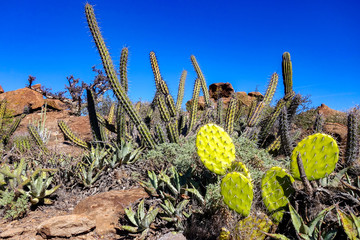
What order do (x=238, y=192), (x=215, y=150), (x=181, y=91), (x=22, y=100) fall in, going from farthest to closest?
(x=22, y=100) → (x=181, y=91) → (x=215, y=150) → (x=238, y=192)

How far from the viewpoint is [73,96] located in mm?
18875

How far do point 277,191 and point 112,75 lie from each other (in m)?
4.26

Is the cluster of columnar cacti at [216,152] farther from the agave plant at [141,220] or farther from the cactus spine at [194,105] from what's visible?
the cactus spine at [194,105]

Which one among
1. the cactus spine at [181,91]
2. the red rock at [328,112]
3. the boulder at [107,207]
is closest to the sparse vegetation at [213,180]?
the boulder at [107,207]

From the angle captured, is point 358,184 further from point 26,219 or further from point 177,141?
point 26,219

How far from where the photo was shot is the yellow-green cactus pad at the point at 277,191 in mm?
2945

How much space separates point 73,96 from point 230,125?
15.2 m

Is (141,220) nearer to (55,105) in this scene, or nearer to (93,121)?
(93,121)

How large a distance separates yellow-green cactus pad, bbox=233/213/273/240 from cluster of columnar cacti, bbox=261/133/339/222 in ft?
0.51

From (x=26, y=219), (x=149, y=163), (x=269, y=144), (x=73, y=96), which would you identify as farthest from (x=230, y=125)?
(x=73, y=96)

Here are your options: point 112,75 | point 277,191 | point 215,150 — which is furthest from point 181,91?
point 277,191

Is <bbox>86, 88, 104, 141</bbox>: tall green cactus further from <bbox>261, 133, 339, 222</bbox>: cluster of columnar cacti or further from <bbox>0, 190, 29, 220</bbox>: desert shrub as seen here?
<bbox>261, 133, 339, 222</bbox>: cluster of columnar cacti

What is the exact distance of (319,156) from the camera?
2.95 m

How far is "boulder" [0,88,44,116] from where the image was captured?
60.1ft
